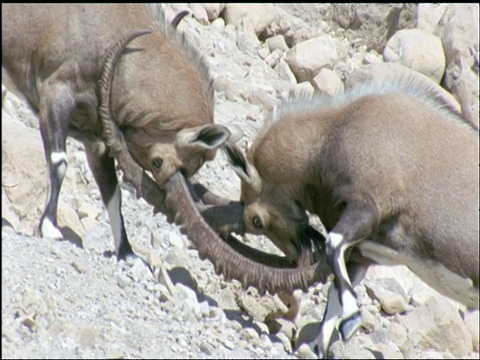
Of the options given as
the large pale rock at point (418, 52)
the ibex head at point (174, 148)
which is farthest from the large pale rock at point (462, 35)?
the ibex head at point (174, 148)

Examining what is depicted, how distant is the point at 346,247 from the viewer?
37.4 feet

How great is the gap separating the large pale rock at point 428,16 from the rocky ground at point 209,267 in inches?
15.7

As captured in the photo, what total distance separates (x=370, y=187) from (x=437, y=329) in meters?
1.92

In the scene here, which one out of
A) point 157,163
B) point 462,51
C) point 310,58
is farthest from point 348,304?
point 462,51

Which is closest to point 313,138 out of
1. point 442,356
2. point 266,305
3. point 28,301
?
point 266,305

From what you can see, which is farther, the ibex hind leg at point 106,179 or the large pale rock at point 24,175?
the ibex hind leg at point 106,179

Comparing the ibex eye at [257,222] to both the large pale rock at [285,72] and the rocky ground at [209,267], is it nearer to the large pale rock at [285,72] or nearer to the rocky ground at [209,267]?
the rocky ground at [209,267]

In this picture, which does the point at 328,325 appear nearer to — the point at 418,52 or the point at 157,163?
the point at 157,163

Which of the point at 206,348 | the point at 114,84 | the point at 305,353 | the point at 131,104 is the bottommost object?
the point at 305,353

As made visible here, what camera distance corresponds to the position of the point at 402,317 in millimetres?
12953

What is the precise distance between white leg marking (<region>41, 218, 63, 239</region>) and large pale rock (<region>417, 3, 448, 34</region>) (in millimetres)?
9105

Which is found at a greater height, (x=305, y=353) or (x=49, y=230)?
(x=49, y=230)

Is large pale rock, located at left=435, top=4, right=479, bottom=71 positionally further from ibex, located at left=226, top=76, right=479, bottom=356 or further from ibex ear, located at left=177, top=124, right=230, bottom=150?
ibex ear, located at left=177, top=124, right=230, bottom=150

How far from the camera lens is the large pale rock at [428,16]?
19.2 m
